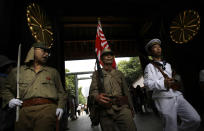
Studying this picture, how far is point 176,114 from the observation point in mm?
1846

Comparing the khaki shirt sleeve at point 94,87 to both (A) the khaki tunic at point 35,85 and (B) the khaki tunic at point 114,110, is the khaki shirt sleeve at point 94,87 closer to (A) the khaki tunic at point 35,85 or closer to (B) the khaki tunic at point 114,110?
(B) the khaki tunic at point 114,110

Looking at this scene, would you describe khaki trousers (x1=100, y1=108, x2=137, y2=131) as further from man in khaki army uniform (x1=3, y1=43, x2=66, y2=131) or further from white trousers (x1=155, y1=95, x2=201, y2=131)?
man in khaki army uniform (x1=3, y1=43, x2=66, y2=131)

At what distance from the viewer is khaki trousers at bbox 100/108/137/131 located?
1735 mm

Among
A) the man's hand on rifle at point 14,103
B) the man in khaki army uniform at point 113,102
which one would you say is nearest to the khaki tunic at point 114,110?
the man in khaki army uniform at point 113,102

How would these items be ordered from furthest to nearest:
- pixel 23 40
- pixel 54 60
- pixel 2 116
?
pixel 54 60 → pixel 23 40 → pixel 2 116

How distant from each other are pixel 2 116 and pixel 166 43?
466 centimetres

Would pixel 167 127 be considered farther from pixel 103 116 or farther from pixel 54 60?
pixel 54 60

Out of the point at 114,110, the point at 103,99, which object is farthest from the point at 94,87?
the point at 114,110

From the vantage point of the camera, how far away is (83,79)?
60.7 ft

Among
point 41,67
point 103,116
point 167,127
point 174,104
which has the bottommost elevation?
point 167,127

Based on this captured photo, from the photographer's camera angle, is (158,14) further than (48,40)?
Yes

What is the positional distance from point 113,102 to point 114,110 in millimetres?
108

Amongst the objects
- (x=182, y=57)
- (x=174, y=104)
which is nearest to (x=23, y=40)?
(x=174, y=104)

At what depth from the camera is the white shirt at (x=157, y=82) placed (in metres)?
1.90
